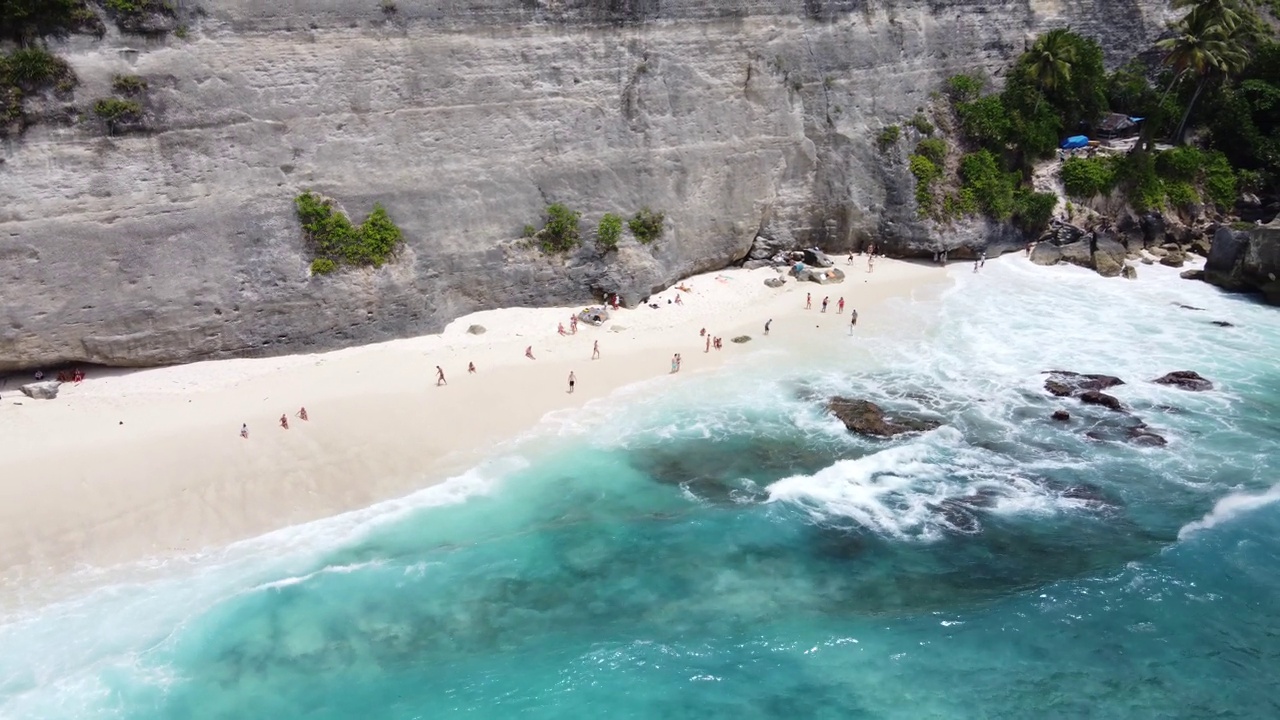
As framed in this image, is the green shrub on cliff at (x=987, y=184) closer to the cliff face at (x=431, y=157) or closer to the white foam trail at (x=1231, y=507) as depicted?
the cliff face at (x=431, y=157)

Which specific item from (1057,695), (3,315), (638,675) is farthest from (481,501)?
(3,315)

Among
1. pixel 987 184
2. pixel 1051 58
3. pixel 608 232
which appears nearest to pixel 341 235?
pixel 608 232

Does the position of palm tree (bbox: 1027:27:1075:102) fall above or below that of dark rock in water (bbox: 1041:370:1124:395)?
above

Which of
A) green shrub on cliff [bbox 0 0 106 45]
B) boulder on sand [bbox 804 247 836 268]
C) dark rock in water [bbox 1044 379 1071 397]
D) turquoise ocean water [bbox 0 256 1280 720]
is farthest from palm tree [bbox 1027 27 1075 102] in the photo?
green shrub on cliff [bbox 0 0 106 45]

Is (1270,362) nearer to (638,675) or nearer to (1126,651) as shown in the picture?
(1126,651)

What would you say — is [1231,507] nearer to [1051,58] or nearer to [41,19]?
[1051,58]

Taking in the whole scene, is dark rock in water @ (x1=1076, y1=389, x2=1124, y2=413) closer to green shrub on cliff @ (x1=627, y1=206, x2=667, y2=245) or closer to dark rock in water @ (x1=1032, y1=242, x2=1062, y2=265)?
dark rock in water @ (x1=1032, y1=242, x2=1062, y2=265)
